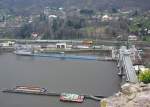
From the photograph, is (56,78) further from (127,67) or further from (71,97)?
(127,67)

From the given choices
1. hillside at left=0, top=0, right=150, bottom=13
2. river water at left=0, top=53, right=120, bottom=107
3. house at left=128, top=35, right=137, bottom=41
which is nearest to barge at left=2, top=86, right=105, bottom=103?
river water at left=0, top=53, right=120, bottom=107

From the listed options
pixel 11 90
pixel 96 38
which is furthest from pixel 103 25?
pixel 11 90

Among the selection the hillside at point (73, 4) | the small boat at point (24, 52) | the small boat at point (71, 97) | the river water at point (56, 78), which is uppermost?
the hillside at point (73, 4)

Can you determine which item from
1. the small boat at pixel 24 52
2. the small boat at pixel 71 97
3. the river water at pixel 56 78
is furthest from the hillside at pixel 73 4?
the small boat at pixel 71 97

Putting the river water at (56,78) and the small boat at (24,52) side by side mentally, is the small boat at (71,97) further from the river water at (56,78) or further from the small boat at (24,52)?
the small boat at (24,52)

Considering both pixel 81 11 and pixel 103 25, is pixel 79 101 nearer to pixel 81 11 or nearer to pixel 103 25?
pixel 103 25

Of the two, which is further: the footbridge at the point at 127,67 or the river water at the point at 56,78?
the footbridge at the point at 127,67
